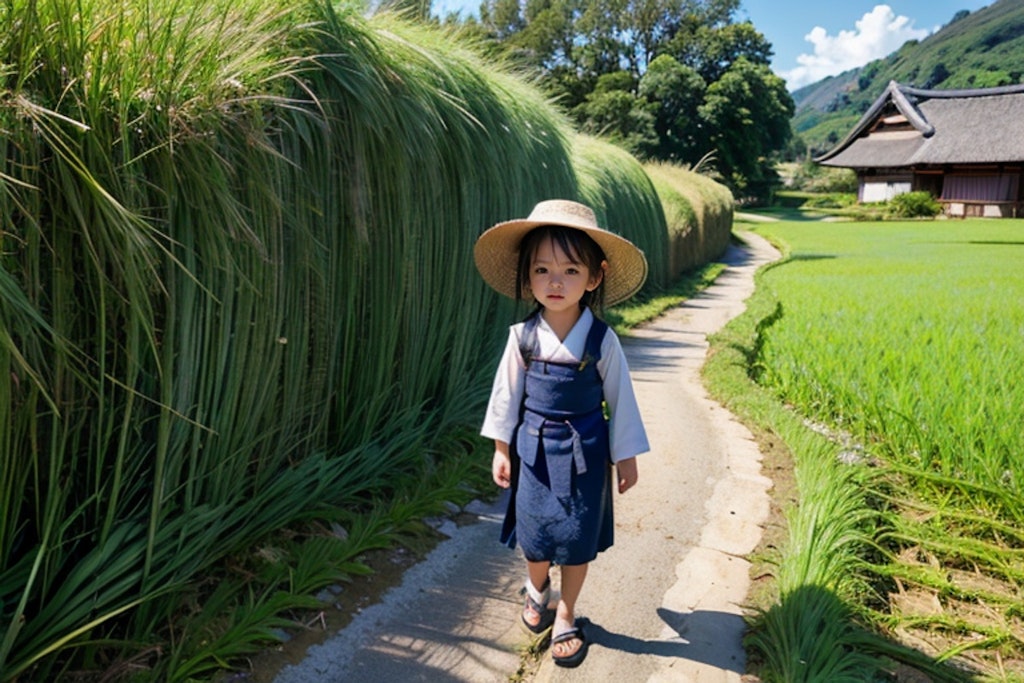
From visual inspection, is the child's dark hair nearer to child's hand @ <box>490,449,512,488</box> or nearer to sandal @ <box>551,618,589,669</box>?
child's hand @ <box>490,449,512,488</box>

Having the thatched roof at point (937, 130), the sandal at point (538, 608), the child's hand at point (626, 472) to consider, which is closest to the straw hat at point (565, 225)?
the child's hand at point (626, 472)

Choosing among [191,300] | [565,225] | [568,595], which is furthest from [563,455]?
[191,300]

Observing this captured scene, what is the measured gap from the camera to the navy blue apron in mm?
2398

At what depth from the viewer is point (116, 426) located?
2.15 meters

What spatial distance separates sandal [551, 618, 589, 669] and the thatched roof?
1033cm

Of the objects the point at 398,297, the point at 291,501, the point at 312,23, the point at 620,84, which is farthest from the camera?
Result: the point at 620,84

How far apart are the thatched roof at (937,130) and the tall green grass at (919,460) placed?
513 cm

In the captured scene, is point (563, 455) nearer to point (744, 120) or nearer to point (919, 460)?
point (919, 460)

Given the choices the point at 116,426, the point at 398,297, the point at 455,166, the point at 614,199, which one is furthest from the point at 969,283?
the point at 116,426

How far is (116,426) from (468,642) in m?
1.32

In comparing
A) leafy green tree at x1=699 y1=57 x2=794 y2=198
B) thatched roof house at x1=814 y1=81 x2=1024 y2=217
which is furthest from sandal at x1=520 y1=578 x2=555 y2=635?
leafy green tree at x1=699 y1=57 x2=794 y2=198

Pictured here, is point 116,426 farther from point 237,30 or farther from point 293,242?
point 237,30

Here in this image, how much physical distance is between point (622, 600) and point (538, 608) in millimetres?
386

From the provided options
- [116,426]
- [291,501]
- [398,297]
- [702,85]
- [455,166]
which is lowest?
[291,501]
